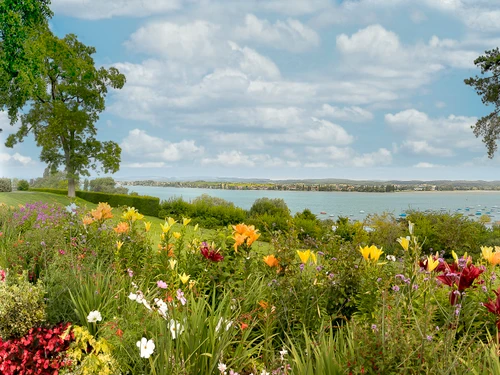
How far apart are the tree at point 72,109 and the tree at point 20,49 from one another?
2.98 metres

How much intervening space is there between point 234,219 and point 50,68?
17261 mm

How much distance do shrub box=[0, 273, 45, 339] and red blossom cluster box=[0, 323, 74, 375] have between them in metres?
0.12

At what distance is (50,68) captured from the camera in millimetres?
25922

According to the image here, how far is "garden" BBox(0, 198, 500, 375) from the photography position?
7.70 ft

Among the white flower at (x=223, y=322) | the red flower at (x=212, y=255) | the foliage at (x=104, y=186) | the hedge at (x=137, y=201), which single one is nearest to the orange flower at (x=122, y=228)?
the red flower at (x=212, y=255)

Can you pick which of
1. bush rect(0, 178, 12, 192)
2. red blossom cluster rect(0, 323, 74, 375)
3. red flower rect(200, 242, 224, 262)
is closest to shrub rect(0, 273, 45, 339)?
red blossom cluster rect(0, 323, 74, 375)

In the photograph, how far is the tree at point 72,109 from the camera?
2534 cm

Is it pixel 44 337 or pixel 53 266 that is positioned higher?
pixel 53 266

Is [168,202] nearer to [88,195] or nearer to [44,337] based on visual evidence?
[88,195]

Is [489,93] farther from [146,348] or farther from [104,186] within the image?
[104,186]

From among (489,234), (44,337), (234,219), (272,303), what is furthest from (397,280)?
(234,219)

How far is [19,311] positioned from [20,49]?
20785 millimetres

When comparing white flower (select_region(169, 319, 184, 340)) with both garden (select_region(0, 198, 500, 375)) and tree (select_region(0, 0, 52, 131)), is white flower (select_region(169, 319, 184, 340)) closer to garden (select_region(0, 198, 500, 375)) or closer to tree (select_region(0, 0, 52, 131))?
garden (select_region(0, 198, 500, 375))

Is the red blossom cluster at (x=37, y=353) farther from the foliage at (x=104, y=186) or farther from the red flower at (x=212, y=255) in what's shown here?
the foliage at (x=104, y=186)
